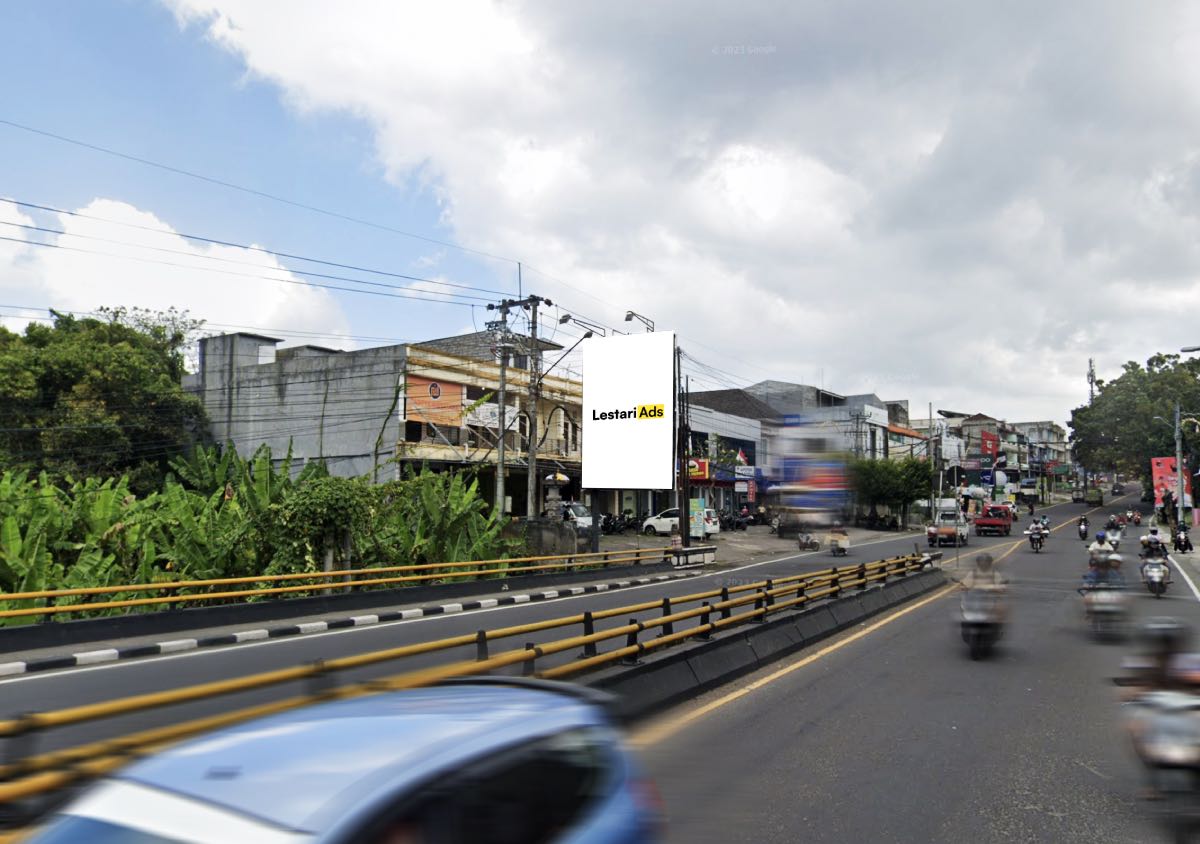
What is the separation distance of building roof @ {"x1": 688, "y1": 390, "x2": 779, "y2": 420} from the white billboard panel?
39.4 meters

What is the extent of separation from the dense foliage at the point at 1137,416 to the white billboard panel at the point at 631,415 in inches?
2202

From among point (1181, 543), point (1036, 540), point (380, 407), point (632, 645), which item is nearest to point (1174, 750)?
point (632, 645)

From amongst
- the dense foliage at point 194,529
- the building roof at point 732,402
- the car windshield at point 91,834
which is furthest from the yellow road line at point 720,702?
the building roof at point 732,402

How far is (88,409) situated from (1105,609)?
35.9m

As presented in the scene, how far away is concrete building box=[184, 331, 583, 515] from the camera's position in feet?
119

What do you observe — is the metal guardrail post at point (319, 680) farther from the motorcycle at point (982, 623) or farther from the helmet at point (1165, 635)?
the motorcycle at point (982, 623)

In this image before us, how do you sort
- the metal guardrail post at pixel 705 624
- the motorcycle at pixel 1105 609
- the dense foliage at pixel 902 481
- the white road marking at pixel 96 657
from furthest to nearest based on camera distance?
the dense foliage at pixel 902 481 → the motorcycle at pixel 1105 609 → the white road marking at pixel 96 657 → the metal guardrail post at pixel 705 624

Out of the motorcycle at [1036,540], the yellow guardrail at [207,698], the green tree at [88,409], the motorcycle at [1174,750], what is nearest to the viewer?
the yellow guardrail at [207,698]

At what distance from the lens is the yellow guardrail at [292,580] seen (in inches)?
530

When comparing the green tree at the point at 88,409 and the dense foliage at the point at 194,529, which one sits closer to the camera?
the dense foliage at the point at 194,529

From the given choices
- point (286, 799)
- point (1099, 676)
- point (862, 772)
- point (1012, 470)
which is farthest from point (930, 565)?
point (1012, 470)

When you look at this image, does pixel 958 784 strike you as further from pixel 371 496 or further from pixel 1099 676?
pixel 371 496

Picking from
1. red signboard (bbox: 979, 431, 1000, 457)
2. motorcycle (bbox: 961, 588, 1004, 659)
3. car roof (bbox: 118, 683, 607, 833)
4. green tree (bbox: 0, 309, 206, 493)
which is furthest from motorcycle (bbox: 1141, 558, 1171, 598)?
red signboard (bbox: 979, 431, 1000, 457)

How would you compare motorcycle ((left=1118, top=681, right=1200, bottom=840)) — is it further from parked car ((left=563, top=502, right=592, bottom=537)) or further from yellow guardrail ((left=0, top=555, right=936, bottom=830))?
parked car ((left=563, top=502, right=592, bottom=537))
